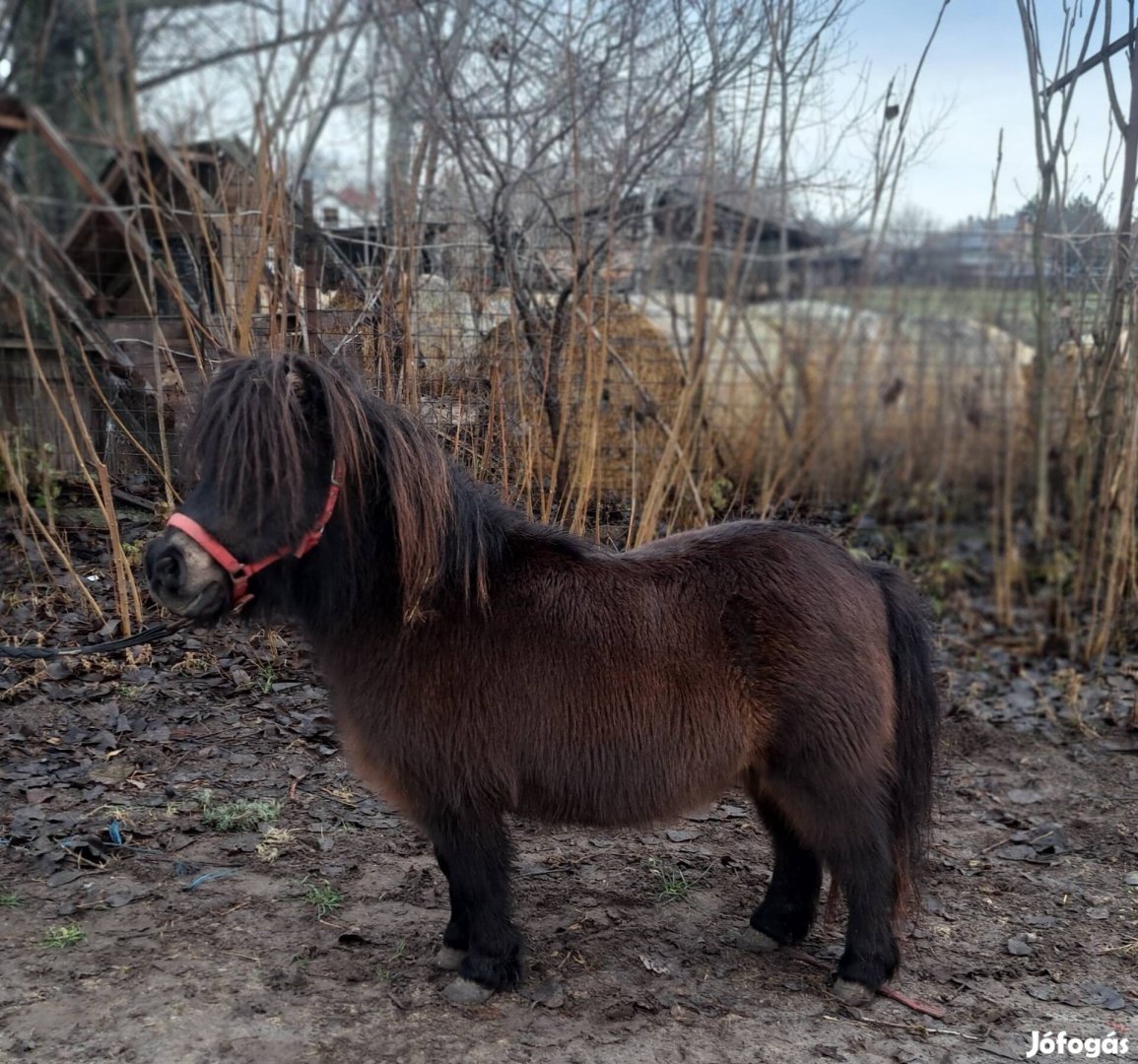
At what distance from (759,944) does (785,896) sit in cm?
19

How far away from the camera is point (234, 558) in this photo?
2.50m

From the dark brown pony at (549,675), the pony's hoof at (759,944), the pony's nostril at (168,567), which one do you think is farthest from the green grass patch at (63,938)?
the pony's hoof at (759,944)

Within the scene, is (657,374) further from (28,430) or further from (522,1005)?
(522,1005)

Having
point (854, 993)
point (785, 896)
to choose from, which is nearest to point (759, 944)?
point (785, 896)

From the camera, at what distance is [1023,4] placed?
543 cm

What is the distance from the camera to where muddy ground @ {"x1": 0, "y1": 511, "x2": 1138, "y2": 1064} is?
2697 millimetres

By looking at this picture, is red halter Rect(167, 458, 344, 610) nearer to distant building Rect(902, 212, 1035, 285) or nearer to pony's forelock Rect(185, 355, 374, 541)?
pony's forelock Rect(185, 355, 374, 541)

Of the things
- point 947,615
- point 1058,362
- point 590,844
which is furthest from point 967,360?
point 590,844

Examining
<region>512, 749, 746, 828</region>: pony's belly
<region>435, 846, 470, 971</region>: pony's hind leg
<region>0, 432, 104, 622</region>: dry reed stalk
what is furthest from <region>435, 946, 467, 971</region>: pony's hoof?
<region>0, 432, 104, 622</region>: dry reed stalk

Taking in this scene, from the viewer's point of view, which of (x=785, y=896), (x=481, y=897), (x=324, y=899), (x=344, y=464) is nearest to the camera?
(x=344, y=464)

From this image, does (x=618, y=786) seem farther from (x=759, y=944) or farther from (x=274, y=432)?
(x=274, y=432)

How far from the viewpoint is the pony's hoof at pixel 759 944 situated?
3.22 m

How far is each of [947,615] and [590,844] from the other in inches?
181

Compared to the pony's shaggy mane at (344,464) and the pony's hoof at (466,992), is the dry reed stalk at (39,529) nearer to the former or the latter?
the pony's shaggy mane at (344,464)
